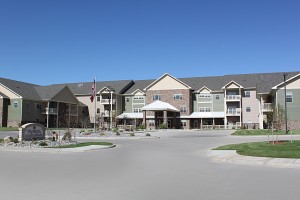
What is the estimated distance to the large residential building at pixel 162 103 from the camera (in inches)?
2415

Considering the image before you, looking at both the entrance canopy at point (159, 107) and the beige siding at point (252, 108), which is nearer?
the entrance canopy at point (159, 107)

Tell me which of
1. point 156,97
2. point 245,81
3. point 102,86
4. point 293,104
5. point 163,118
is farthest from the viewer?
point 102,86

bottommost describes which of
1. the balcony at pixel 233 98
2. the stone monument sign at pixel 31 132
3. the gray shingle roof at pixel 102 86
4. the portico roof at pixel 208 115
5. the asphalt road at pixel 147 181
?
the asphalt road at pixel 147 181

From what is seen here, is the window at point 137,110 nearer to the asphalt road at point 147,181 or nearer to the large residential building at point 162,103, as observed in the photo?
the large residential building at point 162,103

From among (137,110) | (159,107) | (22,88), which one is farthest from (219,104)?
(22,88)

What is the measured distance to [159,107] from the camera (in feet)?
199

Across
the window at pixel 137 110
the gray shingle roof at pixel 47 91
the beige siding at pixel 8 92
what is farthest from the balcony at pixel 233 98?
the beige siding at pixel 8 92

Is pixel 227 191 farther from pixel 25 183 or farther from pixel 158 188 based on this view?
pixel 25 183

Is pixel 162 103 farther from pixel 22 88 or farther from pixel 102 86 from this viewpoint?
pixel 22 88

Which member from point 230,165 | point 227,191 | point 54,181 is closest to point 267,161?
point 230,165

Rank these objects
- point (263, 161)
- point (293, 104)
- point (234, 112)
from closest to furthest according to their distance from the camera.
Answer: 1. point (263, 161)
2. point (293, 104)
3. point (234, 112)

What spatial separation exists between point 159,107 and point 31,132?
35850 mm

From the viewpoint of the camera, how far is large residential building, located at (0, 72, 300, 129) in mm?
61344

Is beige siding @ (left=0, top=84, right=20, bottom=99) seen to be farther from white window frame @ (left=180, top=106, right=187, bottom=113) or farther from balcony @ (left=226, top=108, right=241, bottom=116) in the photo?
balcony @ (left=226, top=108, right=241, bottom=116)
